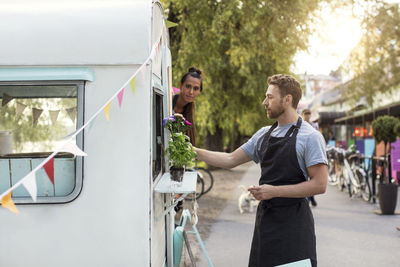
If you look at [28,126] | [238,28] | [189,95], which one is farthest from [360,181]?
[28,126]

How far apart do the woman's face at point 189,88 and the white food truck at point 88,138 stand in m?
1.57

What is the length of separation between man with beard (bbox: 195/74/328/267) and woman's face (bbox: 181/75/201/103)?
5.52 feet

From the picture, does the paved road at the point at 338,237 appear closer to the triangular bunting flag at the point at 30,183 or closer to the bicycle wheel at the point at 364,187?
the bicycle wheel at the point at 364,187

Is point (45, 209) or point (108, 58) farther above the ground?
point (108, 58)

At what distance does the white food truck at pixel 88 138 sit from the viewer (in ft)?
9.94

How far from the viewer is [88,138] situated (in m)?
3.06

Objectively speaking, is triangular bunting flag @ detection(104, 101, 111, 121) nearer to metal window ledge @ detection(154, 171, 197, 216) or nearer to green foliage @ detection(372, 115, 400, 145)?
metal window ledge @ detection(154, 171, 197, 216)

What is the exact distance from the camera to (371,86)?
827 inches

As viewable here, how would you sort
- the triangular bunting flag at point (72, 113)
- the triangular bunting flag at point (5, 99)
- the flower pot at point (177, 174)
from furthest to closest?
1. the triangular bunting flag at point (72, 113)
2. the flower pot at point (177, 174)
3. the triangular bunting flag at point (5, 99)

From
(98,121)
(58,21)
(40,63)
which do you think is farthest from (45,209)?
(58,21)

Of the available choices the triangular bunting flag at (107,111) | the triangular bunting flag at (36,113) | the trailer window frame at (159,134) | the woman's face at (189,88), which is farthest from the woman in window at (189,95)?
the triangular bunting flag at (107,111)

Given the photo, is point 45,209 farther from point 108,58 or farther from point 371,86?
point 371,86

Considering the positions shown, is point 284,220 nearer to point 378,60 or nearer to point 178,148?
point 178,148

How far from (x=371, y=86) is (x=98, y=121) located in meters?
19.8
